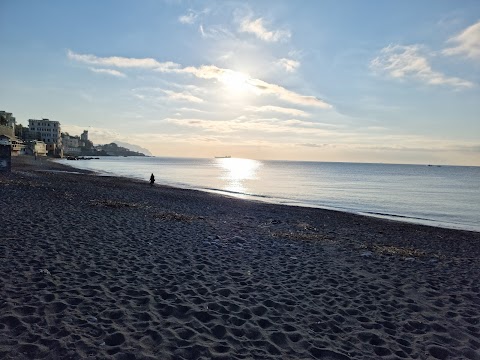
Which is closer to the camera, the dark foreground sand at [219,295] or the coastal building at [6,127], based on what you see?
the dark foreground sand at [219,295]

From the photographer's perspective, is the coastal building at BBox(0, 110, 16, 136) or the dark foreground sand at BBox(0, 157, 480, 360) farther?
the coastal building at BBox(0, 110, 16, 136)

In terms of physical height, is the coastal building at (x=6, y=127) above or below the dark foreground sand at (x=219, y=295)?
above

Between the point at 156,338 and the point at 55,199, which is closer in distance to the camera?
the point at 156,338

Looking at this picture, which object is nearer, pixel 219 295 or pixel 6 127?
pixel 219 295

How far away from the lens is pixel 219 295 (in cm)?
833

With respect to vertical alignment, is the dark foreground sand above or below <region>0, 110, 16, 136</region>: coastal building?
below

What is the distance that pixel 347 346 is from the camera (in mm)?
6461

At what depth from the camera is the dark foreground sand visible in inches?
237

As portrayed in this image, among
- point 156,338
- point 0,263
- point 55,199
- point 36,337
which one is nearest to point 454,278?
point 156,338

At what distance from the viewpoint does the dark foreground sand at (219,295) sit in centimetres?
601

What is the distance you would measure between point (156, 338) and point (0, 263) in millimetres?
5778

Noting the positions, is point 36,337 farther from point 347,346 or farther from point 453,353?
point 453,353

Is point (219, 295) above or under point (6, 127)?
under

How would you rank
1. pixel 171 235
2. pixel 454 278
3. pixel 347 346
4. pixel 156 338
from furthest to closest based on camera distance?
pixel 171 235, pixel 454 278, pixel 347 346, pixel 156 338
